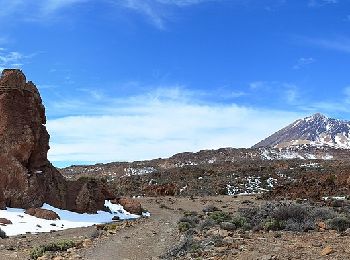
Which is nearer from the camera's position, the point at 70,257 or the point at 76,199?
the point at 70,257

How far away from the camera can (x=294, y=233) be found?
15789 millimetres

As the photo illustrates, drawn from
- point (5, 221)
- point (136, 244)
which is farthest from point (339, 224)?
point (5, 221)

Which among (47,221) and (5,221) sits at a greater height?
(5,221)

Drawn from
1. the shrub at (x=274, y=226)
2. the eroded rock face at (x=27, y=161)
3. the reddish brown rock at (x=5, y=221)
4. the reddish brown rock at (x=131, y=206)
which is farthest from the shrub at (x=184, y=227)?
the reddish brown rock at (x=131, y=206)

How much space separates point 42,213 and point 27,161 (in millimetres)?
4725

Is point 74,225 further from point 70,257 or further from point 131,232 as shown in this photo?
point 70,257

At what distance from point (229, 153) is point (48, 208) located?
94.0 meters

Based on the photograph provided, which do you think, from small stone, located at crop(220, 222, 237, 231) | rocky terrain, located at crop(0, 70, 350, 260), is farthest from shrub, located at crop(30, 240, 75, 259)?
small stone, located at crop(220, 222, 237, 231)

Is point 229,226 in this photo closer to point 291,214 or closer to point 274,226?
point 274,226

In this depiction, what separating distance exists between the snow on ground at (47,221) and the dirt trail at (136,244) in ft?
13.0

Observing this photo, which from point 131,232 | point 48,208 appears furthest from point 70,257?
point 48,208

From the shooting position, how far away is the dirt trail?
1368 centimetres

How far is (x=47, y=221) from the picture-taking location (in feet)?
74.8

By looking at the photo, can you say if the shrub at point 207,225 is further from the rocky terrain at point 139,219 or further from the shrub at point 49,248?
the shrub at point 49,248
